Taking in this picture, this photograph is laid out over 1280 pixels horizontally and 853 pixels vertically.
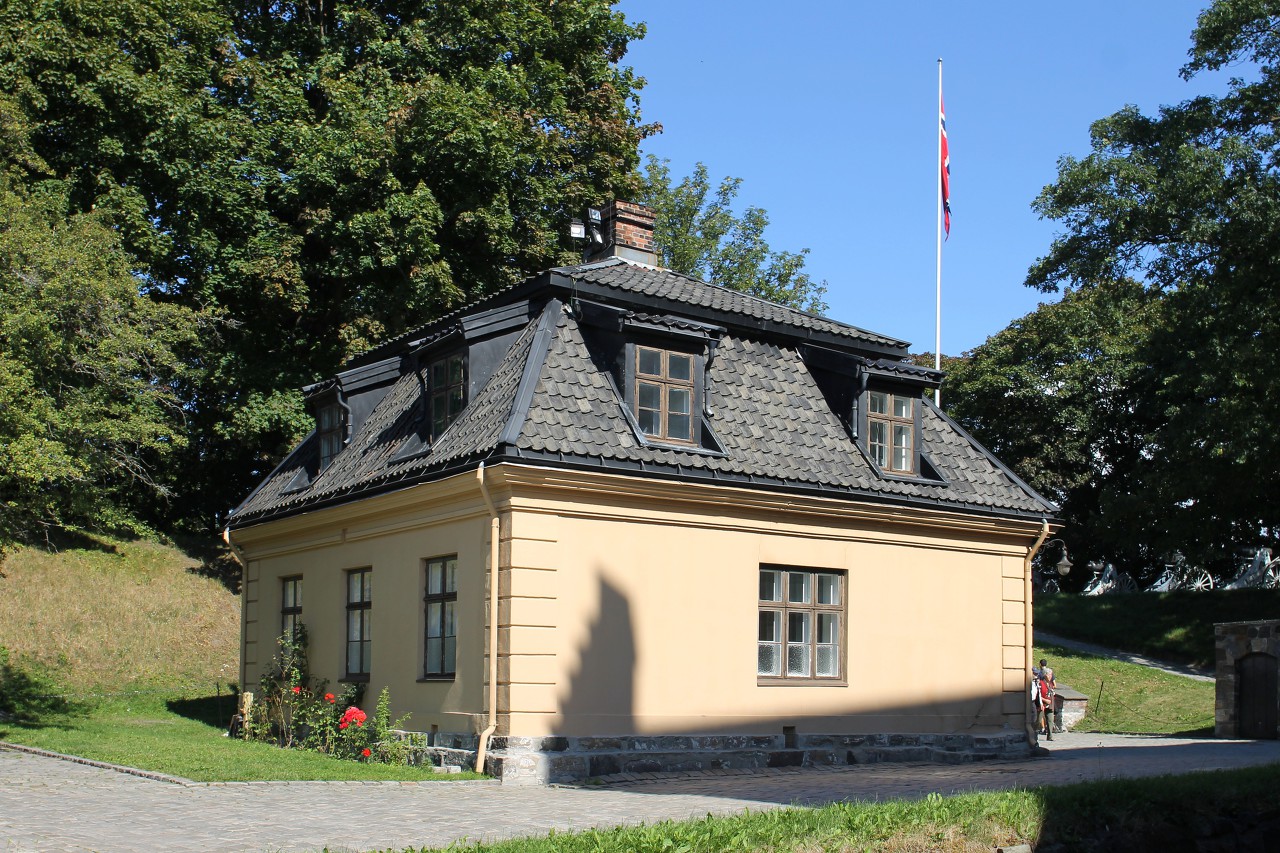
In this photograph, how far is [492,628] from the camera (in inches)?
582

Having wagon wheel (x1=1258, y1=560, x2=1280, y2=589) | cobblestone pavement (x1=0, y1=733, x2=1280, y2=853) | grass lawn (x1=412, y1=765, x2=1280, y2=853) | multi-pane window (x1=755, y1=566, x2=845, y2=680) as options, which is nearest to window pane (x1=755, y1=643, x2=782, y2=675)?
multi-pane window (x1=755, y1=566, x2=845, y2=680)

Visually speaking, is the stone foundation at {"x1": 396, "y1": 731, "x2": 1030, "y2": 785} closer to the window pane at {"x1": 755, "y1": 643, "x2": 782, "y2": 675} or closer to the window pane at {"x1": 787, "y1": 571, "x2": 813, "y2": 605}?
the window pane at {"x1": 755, "y1": 643, "x2": 782, "y2": 675}

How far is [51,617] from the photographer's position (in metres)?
26.8

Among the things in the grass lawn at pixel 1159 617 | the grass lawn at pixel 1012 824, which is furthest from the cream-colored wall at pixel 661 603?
the grass lawn at pixel 1159 617

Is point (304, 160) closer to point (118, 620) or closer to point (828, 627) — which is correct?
point (118, 620)

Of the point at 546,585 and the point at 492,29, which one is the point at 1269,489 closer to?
the point at 492,29

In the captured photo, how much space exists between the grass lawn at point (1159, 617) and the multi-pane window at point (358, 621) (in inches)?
952

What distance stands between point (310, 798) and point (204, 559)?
790 inches

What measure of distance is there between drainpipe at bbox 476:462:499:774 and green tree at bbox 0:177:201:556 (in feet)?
18.9

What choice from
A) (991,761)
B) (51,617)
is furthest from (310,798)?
(51,617)

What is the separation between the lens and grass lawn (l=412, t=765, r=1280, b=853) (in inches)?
352

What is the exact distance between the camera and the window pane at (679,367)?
54.2 ft

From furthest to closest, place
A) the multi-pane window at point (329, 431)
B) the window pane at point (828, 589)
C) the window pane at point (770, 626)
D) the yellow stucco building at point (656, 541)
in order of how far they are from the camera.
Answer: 1. the multi-pane window at point (329, 431)
2. the window pane at point (828, 589)
3. the window pane at point (770, 626)
4. the yellow stucco building at point (656, 541)

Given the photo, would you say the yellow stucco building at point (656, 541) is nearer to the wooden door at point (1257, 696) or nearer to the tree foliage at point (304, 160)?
the wooden door at point (1257, 696)
